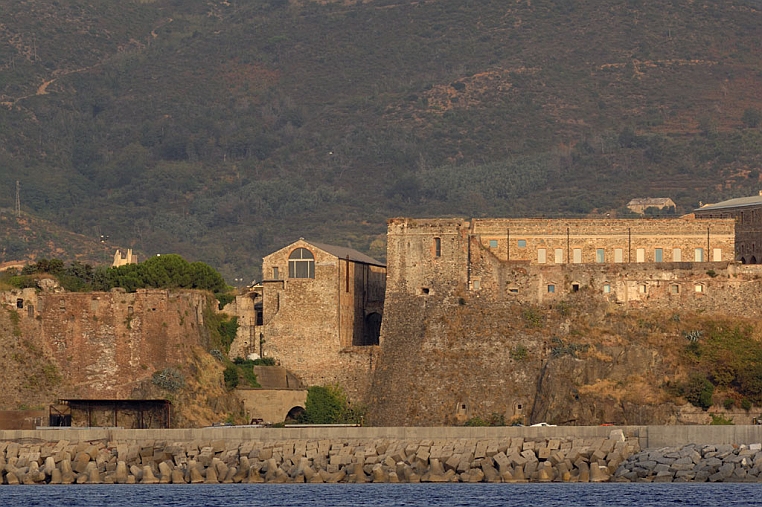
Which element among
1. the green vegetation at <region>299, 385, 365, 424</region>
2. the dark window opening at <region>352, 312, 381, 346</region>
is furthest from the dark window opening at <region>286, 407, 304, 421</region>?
the dark window opening at <region>352, 312, 381, 346</region>

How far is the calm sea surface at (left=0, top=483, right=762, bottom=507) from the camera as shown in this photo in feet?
232

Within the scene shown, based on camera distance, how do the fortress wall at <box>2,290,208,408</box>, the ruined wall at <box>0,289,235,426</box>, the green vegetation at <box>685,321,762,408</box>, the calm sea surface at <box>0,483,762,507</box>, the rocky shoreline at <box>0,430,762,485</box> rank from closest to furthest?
the calm sea surface at <box>0,483,762,507</box> → the rocky shoreline at <box>0,430,762,485</box> → the green vegetation at <box>685,321,762,408</box> → the ruined wall at <box>0,289,235,426</box> → the fortress wall at <box>2,290,208,408</box>

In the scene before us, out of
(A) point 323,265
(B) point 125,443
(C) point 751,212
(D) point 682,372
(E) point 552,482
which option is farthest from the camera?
(C) point 751,212

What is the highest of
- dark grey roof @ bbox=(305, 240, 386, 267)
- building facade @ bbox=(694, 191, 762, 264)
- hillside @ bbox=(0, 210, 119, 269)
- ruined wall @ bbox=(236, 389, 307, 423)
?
hillside @ bbox=(0, 210, 119, 269)

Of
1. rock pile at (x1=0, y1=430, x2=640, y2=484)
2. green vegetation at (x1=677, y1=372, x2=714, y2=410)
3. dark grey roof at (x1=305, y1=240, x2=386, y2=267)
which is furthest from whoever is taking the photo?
dark grey roof at (x1=305, y1=240, x2=386, y2=267)

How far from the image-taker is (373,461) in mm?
80750

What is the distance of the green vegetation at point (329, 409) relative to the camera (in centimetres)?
10031

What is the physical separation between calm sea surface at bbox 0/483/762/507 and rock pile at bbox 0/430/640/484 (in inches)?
56.1

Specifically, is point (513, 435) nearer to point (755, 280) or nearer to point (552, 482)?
point (552, 482)

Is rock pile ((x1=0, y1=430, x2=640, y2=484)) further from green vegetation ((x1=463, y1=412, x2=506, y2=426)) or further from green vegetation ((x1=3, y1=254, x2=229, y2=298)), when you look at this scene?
green vegetation ((x1=3, y1=254, x2=229, y2=298))

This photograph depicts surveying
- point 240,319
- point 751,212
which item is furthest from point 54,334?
point 751,212

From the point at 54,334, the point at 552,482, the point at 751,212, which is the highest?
the point at 751,212

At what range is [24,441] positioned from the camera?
8525cm

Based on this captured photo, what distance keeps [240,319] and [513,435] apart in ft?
91.1
